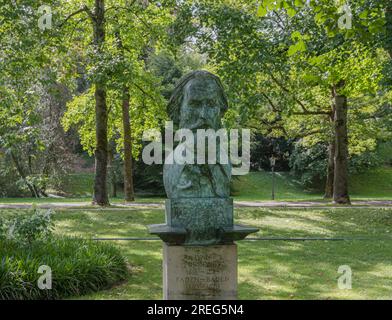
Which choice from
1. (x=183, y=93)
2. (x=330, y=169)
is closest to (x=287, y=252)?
(x=183, y=93)

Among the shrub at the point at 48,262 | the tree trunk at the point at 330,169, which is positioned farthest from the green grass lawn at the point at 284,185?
the shrub at the point at 48,262

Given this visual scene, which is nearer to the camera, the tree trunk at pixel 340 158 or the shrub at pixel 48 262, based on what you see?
the shrub at pixel 48 262

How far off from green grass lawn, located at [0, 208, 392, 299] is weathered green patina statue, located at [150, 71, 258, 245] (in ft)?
7.86

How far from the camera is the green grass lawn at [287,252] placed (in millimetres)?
8195

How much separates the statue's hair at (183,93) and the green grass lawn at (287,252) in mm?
3118

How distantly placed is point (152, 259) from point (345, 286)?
4038mm

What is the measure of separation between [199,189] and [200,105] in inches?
41.0

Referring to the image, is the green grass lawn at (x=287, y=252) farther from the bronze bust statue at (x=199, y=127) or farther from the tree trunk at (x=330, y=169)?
the tree trunk at (x=330, y=169)

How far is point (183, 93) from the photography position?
6270 millimetres

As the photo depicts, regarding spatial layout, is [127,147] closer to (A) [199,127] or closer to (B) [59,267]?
(B) [59,267]

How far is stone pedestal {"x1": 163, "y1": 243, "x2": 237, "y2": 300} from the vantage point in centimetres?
579

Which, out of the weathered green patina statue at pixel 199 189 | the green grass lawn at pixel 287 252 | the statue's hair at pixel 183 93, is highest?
the statue's hair at pixel 183 93

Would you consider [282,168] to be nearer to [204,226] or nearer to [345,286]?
[345,286]

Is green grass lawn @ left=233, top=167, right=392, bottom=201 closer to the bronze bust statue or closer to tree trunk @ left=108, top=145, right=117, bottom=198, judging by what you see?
tree trunk @ left=108, top=145, right=117, bottom=198
